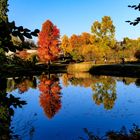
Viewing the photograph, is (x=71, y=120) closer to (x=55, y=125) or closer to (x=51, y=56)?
(x=55, y=125)

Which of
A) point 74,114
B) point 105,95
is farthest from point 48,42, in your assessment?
point 74,114

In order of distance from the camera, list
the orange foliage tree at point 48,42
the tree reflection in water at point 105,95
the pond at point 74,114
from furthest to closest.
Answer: the orange foliage tree at point 48,42 → the tree reflection in water at point 105,95 → the pond at point 74,114

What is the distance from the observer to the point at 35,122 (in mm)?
19234

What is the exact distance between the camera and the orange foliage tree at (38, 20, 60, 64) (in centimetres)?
7331

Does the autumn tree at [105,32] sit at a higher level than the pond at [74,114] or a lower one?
higher

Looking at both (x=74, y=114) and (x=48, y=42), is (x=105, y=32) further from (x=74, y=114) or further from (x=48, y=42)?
(x=74, y=114)

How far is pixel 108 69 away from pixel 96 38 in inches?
717

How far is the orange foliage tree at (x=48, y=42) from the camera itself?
73.3 meters

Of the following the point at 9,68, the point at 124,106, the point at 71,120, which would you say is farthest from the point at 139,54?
the point at 9,68

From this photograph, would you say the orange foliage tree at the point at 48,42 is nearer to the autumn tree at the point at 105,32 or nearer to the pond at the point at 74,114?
the autumn tree at the point at 105,32

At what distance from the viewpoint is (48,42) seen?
243 feet

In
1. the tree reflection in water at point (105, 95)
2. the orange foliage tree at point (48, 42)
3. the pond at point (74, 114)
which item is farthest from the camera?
the orange foliage tree at point (48, 42)

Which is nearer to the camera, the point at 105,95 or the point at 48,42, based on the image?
the point at 105,95

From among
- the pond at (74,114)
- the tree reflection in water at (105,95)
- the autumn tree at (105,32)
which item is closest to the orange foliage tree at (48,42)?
the autumn tree at (105,32)
